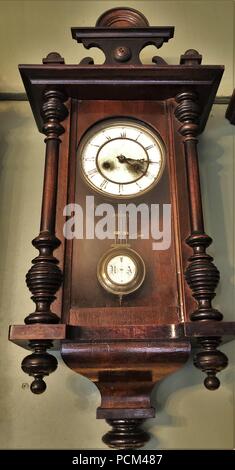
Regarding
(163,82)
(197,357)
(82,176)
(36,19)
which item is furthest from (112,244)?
(36,19)

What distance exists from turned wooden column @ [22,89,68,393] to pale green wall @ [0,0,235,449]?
0.20 metres

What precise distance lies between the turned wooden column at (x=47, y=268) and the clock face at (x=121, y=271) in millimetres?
99

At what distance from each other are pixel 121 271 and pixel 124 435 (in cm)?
34

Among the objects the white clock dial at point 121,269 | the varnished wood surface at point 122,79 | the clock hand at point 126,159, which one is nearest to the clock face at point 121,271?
the white clock dial at point 121,269

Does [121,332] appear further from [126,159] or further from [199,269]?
[126,159]

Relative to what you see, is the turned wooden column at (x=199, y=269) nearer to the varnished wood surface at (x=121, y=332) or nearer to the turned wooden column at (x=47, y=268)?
the varnished wood surface at (x=121, y=332)

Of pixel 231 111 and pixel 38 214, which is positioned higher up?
pixel 231 111

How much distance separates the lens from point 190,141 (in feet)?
3.13

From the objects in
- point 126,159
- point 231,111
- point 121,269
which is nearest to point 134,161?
point 126,159

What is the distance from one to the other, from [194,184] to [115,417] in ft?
1.70

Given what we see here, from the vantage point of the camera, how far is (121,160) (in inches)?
38.2

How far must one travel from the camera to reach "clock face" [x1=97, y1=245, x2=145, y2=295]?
870 millimetres

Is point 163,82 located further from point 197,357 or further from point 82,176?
point 197,357

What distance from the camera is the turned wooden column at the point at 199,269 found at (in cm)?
81
